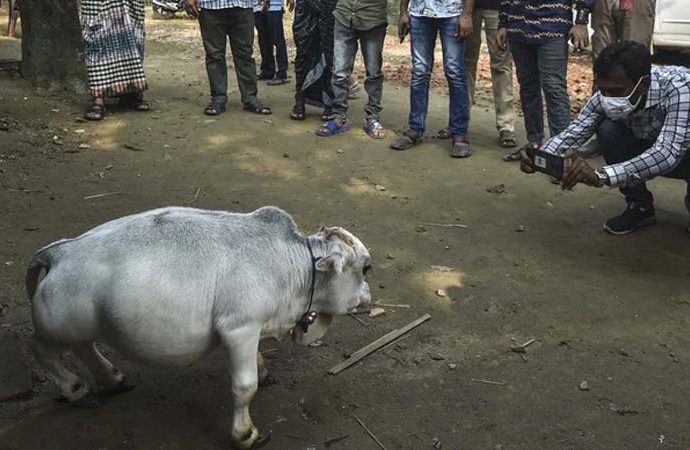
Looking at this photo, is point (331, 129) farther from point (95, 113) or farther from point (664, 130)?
point (664, 130)

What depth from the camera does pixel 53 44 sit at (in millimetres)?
7918

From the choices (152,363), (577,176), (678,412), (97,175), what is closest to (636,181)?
(577,176)

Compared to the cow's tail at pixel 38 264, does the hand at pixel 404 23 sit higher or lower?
higher

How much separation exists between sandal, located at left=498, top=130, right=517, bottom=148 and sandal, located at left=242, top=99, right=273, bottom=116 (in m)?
2.33

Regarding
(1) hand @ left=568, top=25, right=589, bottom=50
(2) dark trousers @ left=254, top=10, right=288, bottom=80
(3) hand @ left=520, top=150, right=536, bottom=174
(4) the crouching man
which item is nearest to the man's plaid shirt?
(4) the crouching man

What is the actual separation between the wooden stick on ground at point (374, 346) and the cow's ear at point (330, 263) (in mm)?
696

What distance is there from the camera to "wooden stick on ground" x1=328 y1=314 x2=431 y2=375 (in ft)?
11.6

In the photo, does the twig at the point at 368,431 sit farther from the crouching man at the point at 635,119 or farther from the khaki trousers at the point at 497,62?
the khaki trousers at the point at 497,62

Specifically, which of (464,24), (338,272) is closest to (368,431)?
(338,272)

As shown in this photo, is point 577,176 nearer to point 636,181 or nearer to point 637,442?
point 636,181

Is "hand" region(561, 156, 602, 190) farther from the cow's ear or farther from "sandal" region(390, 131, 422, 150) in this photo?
"sandal" region(390, 131, 422, 150)

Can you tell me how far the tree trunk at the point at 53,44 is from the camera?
779 cm

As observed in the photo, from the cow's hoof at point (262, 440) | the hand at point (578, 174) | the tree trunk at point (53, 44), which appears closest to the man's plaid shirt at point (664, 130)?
the hand at point (578, 174)

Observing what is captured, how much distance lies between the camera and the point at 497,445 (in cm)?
302
